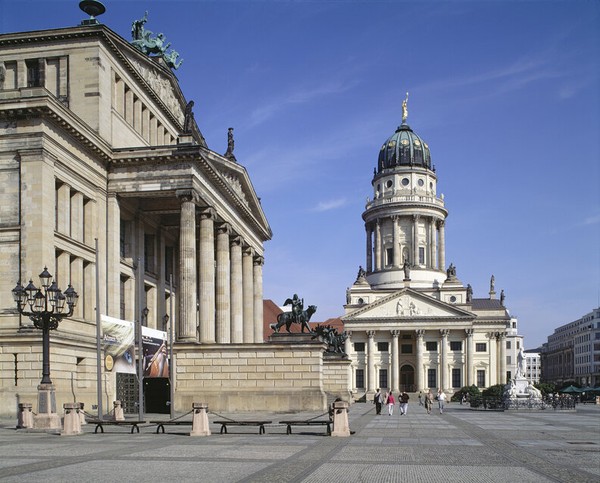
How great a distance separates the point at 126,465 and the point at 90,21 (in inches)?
1544

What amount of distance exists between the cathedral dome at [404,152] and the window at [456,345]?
33.7m

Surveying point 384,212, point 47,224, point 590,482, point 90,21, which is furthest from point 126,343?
point 384,212

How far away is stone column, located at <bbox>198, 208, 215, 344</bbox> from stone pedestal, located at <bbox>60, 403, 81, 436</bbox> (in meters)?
20.9

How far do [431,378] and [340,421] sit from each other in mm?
109714

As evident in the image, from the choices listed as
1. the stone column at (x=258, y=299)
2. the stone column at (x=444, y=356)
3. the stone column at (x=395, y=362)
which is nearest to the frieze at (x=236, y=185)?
the stone column at (x=258, y=299)

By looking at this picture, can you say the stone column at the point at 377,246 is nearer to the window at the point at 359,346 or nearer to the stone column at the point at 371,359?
the stone column at the point at 371,359

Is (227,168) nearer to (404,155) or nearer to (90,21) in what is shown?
(90,21)

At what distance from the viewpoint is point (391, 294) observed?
441 feet

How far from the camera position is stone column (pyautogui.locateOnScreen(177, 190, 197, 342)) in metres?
49.1

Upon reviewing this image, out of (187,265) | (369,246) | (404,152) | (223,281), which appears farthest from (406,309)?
(187,265)

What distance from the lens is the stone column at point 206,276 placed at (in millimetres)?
51031

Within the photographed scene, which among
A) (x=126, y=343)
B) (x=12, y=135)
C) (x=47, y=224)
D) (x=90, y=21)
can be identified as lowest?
(x=126, y=343)

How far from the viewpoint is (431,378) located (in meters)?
136

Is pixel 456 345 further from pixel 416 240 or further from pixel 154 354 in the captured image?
pixel 154 354
